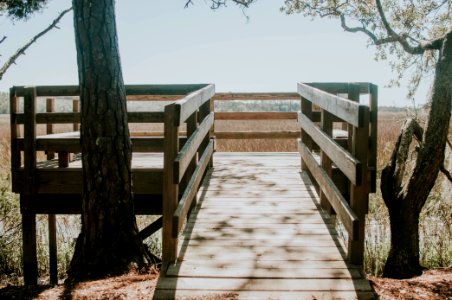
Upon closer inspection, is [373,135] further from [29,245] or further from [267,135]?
[267,135]

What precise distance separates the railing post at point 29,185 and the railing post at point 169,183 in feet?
8.56

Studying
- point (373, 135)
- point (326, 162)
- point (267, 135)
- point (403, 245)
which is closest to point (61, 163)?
point (326, 162)

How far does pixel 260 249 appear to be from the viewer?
4.77 meters

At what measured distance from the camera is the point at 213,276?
4.18 m

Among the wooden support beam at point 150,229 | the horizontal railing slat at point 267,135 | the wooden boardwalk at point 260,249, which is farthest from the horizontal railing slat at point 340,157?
the horizontal railing slat at point 267,135

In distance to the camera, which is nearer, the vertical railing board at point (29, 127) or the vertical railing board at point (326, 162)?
the vertical railing board at point (326, 162)

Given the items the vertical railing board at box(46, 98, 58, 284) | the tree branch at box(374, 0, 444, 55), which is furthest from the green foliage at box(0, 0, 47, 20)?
the tree branch at box(374, 0, 444, 55)

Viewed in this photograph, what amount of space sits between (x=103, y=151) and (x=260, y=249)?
5.47 ft

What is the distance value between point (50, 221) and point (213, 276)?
4616mm

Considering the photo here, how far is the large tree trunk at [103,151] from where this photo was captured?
4598 mm

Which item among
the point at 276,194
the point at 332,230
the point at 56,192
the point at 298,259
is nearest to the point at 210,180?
the point at 276,194

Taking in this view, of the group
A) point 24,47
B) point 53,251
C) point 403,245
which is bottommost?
point 53,251

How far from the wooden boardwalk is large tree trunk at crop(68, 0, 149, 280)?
623 millimetres

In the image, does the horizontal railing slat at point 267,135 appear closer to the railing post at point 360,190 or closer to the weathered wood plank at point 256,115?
the weathered wood plank at point 256,115
